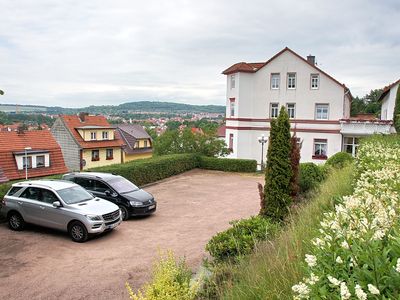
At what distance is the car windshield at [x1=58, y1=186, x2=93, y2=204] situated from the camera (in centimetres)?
1059

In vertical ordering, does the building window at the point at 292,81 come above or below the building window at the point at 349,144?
above

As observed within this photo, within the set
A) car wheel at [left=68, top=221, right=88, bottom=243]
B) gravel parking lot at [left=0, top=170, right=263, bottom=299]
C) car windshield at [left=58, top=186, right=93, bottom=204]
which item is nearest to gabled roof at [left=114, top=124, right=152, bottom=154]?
gravel parking lot at [left=0, top=170, right=263, bottom=299]

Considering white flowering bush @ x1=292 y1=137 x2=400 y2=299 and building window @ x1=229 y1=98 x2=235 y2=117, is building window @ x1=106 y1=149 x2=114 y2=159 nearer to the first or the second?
building window @ x1=229 y1=98 x2=235 y2=117

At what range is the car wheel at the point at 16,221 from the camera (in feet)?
35.7

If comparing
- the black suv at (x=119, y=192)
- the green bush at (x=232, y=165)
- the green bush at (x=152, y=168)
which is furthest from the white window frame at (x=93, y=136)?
the black suv at (x=119, y=192)

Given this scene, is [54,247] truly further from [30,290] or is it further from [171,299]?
[171,299]

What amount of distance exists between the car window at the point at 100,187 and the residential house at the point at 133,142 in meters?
38.8

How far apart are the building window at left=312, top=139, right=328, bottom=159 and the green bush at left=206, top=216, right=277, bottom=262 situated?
26422mm

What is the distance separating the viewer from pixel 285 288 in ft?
10.3

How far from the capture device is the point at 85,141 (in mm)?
43438

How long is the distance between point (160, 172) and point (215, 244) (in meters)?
15.0

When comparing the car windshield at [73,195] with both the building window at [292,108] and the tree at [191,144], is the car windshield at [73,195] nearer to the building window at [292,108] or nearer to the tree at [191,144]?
the tree at [191,144]

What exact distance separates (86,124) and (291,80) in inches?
1051

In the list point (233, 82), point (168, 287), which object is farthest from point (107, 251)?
point (233, 82)
